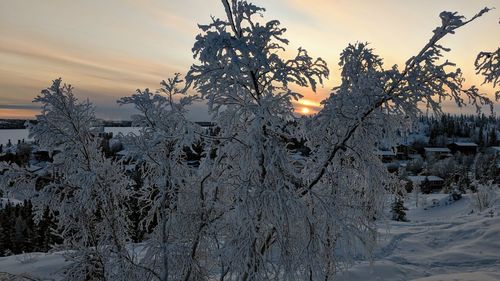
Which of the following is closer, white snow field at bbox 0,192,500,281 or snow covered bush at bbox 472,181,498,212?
white snow field at bbox 0,192,500,281

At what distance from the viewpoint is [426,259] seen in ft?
40.9

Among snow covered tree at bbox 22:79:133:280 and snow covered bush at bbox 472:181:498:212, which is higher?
snow covered tree at bbox 22:79:133:280

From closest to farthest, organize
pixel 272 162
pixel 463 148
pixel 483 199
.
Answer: pixel 272 162 < pixel 483 199 < pixel 463 148

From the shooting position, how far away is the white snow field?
10.6 metres

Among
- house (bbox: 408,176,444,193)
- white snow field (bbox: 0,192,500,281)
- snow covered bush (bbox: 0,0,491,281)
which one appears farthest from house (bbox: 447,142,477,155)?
snow covered bush (bbox: 0,0,491,281)

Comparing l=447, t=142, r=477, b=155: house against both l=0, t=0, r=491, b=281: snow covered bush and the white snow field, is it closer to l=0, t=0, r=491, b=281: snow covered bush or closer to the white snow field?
the white snow field

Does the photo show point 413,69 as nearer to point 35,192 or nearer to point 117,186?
point 117,186

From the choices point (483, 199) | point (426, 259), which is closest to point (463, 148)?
point (483, 199)

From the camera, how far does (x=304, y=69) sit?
3586 millimetres

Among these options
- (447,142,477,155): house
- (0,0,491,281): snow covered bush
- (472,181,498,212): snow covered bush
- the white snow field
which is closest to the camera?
(0,0,491,281): snow covered bush

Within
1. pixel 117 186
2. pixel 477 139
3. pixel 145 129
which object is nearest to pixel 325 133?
pixel 145 129

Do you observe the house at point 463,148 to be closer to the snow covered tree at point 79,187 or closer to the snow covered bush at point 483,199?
the snow covered bush at point 483,199

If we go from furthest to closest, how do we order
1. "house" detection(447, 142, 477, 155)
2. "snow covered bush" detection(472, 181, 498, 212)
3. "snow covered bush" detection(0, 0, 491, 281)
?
"house" detection(447, 142, 477, 155), "snow covered bush" detection(472, 181, 498, 212), "snow covered bush" detection(0, 0, 491, 281)

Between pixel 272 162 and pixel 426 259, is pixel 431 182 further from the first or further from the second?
pixel 272 162
